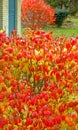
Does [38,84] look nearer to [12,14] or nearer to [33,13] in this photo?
[12,14]

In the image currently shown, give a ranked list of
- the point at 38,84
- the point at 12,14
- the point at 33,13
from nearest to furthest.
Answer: the point at 38,84 < the point at 12,14 < the point at 33,13

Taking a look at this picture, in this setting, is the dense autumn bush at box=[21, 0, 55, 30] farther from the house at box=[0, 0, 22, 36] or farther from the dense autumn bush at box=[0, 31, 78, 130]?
the dense autumn bush at box=[0, 31, 78, 130]

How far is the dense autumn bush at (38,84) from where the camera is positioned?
433 cm

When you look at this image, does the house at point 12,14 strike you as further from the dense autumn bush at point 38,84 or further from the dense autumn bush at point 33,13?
the dense autumn bush at point 38,84

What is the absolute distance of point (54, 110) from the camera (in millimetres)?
4504

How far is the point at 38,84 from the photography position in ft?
17.3

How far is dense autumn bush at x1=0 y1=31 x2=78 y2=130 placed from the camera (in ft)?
14.2

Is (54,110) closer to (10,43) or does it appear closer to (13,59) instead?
(13,59)

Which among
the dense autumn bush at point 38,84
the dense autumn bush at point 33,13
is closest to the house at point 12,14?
the dense autumn bush at point 33,13

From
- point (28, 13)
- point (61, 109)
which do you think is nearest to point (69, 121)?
point (61, 109)

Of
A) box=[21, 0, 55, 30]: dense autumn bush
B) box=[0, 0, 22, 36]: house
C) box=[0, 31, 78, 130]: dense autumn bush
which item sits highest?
box=[0, 31, 78, 130]: dense autumn bush

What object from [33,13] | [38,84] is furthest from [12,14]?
[38,84]

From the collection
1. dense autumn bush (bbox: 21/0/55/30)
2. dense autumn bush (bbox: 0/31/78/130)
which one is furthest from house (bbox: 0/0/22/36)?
dense autumn bush (bbox: 0/31/78/130)

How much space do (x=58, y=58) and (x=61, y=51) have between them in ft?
1.36
